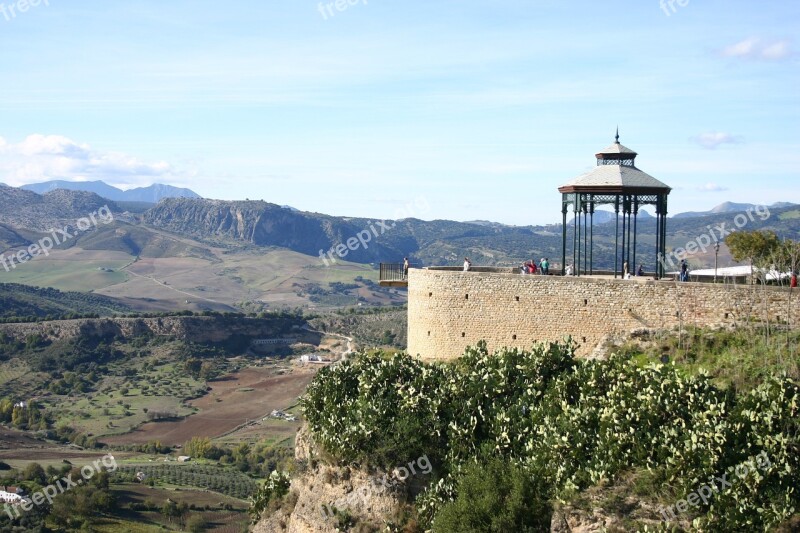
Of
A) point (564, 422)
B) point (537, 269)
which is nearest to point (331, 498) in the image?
point (564, 422)

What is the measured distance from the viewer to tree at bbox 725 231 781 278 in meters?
30.4

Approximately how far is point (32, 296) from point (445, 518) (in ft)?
528

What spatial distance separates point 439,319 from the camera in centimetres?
2875

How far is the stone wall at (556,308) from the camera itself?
23844mm

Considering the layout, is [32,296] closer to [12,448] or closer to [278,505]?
[12,448]

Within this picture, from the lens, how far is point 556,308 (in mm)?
26266

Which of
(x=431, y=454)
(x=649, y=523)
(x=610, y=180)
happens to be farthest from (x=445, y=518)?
(x=610, y=180)

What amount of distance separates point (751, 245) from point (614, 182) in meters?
5.99

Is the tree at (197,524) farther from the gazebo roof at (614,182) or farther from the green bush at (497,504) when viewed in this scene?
the green bush at (497,504)

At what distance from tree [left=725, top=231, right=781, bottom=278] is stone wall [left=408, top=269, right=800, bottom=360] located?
20.6ft

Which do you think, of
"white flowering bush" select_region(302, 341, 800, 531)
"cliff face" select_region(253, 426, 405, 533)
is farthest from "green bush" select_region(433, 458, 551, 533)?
"cliff face" select_region(253, 426, 405, 533)

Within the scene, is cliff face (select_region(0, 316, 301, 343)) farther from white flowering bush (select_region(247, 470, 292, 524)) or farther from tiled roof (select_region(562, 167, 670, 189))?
tiled roof (select_region(562, 167, 670, 189))

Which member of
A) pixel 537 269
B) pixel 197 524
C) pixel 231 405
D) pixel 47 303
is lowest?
pixel 197 524

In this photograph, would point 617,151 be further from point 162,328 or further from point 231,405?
point 162,328
